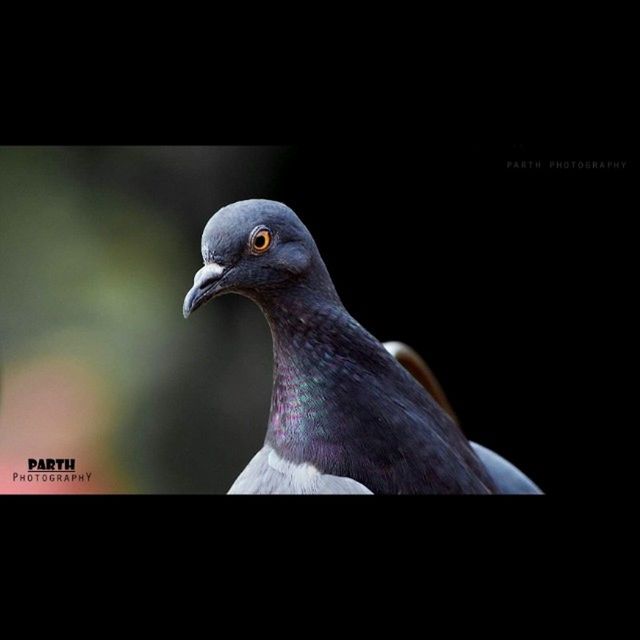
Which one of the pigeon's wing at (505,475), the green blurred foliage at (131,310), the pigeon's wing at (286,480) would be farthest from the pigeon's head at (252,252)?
→ the pigeon's wing at (505,475)

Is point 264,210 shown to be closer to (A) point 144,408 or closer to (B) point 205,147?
(B) point 205,147

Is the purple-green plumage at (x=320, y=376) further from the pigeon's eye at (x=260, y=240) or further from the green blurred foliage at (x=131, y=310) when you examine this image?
the green blurred foliage at (x=131, y=310)

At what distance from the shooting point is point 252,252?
246 cm

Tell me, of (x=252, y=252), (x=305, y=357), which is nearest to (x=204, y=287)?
(x=252, y=252)

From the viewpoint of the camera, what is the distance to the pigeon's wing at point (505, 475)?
3185mm

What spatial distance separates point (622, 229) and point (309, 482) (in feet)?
5.51

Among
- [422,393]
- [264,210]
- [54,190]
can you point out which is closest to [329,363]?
[422,393]

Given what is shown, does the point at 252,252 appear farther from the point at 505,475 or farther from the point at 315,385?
the point at 505,475

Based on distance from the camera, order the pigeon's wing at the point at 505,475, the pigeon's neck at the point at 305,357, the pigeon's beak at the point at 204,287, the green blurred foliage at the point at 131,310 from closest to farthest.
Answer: the pigeon's beak at the point at 204,287
the pigeon's neck at the point at 305,357
the green blurred foliage at the point at 131,310
the pigeon's wing at the point at 505,475

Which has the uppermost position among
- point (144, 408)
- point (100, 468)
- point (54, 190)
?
point (54, 190)

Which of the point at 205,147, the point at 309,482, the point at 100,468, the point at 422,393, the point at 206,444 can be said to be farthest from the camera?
the point at 206,444

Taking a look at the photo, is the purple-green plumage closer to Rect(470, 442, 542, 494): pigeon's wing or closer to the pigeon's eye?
the pigeon's eye

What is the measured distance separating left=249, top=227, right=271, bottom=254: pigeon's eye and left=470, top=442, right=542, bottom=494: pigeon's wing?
149 cm

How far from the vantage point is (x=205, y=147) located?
2924 mm
